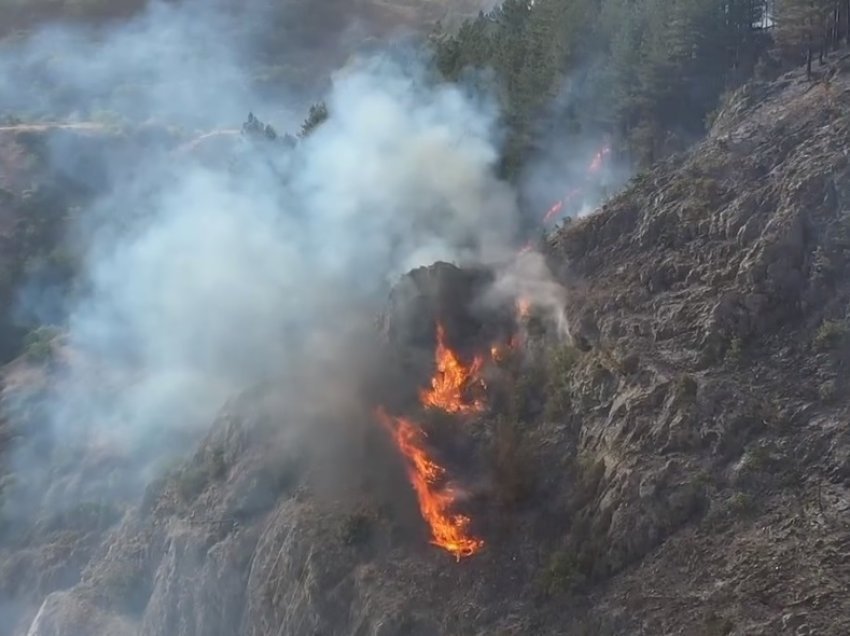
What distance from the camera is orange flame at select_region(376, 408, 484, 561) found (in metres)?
22.2

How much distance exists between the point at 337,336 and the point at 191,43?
73.3 m

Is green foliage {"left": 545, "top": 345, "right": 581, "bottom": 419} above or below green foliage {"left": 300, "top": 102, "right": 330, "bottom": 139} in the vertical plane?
below

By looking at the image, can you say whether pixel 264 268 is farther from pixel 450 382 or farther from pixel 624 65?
pixel 624 65

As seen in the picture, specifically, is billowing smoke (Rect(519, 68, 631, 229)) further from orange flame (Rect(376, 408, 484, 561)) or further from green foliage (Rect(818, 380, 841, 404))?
green foliage (Rect(818, 380, 841, 404))

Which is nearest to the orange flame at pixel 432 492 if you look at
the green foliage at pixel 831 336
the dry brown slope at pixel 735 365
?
the dry brown slope at pixel 735 365

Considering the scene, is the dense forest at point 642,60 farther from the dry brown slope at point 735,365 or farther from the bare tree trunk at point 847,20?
the dry brown slope at point 735,365

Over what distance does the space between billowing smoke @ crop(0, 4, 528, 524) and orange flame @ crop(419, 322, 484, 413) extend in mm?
3057

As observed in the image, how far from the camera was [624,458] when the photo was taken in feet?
66.7

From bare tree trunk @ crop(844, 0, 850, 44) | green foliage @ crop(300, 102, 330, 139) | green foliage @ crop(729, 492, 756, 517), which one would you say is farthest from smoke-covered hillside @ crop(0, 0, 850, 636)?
bare tree trunk @ crop(844, 0, 850, 44)

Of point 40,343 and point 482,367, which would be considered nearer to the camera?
point 482,367

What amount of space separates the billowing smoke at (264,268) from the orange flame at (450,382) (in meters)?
3.06

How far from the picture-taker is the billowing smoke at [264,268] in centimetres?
3450

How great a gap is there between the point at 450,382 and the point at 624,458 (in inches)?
298

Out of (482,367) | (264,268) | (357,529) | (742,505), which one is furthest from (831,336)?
(264,268)
